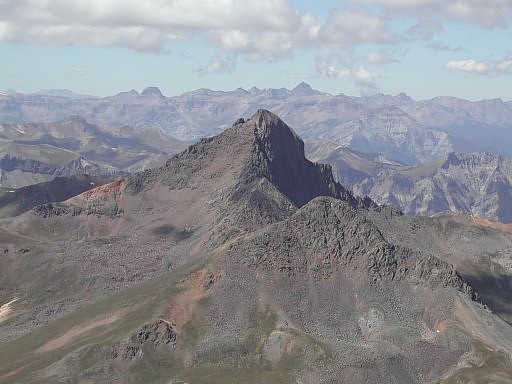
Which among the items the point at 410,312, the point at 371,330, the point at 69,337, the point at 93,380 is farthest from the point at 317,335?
the point at 69,337

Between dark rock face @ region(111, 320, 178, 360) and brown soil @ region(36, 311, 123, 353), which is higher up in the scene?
dark rock face @ region(111, 320, 178, 360)

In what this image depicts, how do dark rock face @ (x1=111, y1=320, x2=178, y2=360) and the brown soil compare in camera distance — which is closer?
dark rock face @ (x1=111, y1=320, x2=178, y2=360)

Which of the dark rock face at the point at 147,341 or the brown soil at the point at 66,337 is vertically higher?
the dark rock face at the point at 147,341

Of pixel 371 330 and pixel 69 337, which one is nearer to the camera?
pixel 371 330

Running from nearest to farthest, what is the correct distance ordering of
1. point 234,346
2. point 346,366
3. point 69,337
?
point 346,366
point 234,346
point 69,337

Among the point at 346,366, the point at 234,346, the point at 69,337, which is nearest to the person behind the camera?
the point at 346,366

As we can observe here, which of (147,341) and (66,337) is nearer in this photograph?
(147,341)

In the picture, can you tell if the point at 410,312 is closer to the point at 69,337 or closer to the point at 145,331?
the point at 145,331

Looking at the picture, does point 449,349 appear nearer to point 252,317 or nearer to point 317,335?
point 317,335

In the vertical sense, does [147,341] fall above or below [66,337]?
above

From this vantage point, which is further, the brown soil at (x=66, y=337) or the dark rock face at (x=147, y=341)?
the brown soil at (x=66, y=337)
